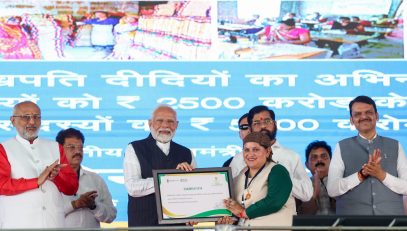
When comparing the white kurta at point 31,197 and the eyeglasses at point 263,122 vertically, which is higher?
the eyeglasses at point 263,122

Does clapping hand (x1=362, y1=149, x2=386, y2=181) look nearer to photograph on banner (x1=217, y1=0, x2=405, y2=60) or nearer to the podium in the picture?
the podium

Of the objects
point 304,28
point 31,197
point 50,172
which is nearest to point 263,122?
point 50,172

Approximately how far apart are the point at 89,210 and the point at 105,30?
199 cm

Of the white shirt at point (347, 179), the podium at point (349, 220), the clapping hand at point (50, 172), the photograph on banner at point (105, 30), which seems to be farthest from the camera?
the photograph on banner at point (105, 30)

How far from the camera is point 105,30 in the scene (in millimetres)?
9211

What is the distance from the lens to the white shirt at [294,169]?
6.96 meters

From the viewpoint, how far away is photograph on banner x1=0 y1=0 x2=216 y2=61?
30.1 feet

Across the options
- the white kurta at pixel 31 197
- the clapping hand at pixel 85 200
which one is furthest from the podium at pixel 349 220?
the clapping hand at pixel 85 200

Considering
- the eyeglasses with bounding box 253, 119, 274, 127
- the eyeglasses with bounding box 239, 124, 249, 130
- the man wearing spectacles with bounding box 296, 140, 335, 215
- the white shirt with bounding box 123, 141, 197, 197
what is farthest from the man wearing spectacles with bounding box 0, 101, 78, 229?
the man wearing spectacles with bounding box 296, 140, 335, 215

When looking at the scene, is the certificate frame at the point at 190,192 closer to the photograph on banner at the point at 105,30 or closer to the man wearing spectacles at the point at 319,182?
the man wearing spectacles at the point at 319,182

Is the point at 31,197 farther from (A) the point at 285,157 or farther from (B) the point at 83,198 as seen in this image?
(A) the point at 285,157

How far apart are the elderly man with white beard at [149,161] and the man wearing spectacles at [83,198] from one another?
0.42m

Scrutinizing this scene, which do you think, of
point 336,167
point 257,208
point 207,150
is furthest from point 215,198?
point 207,150

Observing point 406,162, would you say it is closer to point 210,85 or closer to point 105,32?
point 210,85
